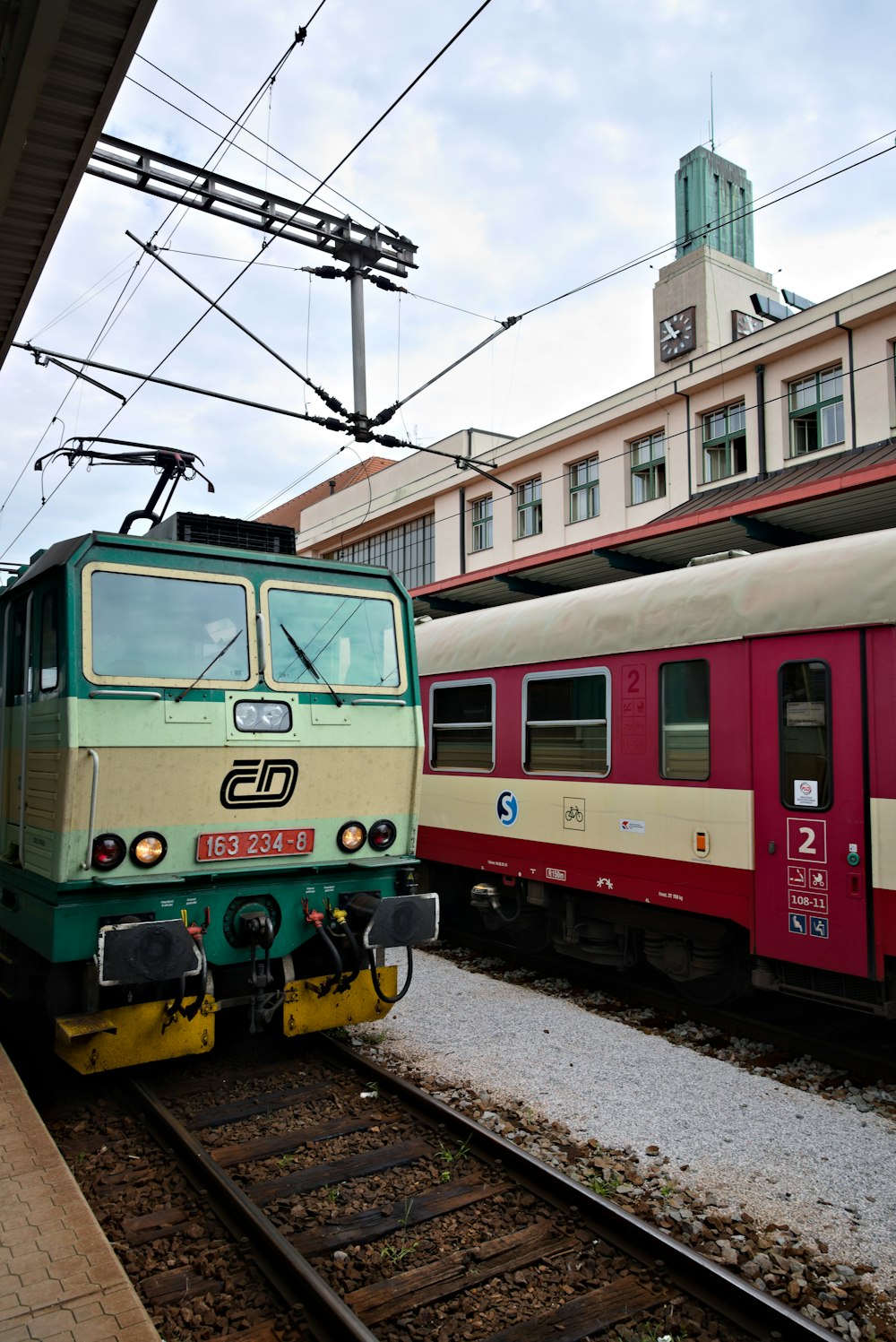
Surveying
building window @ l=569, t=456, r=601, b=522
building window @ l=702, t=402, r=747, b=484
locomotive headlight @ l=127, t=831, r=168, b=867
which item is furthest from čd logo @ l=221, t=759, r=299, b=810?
building window @ l=569, t=456, r=601, b=522

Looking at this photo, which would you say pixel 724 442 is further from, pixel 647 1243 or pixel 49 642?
pixel 647 1243

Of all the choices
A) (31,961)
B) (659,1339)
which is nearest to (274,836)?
(31,961)

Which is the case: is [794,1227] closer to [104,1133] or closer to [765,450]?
[104,1133]

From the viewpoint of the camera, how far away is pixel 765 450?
21750 mm

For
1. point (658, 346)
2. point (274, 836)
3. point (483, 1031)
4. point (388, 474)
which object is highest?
point (658, 346)

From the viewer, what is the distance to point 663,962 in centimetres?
784

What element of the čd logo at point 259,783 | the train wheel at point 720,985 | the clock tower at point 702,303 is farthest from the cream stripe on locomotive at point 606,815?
the clock tower at point 702,303

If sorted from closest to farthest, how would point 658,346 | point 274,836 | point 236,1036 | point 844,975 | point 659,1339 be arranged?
point 659,1339 → point 274,836 → point 844,975 → point 236,1036 → point 658,346

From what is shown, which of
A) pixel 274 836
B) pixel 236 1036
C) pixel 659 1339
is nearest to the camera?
pixel 659 1339

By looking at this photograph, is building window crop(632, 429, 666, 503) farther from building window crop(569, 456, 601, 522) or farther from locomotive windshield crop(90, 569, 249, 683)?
locomotive windshield crop(90, 569, 249, 683)

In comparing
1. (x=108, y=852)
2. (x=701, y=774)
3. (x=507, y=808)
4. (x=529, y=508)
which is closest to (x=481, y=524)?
(x=529, y=508)

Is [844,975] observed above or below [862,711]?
below

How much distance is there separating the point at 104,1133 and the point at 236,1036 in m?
1.57

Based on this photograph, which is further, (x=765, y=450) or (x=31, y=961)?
(x=765, y=450)
